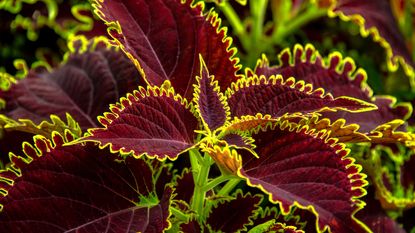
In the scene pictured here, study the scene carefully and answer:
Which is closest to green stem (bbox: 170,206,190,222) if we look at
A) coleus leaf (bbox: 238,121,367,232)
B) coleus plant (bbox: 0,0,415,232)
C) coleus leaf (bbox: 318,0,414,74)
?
coleus plant (bbox: 0,0,415,232)

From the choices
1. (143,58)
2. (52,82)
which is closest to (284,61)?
(143,58)

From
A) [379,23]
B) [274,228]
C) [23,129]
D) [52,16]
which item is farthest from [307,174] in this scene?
[52,16]

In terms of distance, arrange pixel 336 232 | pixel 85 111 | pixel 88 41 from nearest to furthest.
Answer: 1. pixel 336 232
2. pixel 85 111
3. pixel 88 41

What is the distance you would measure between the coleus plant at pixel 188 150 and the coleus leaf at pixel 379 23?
372mm

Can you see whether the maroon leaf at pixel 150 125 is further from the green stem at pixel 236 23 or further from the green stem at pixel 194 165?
the green stem at pixel 236 23

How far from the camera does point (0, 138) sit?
1.07 metres

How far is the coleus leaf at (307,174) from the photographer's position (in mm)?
687

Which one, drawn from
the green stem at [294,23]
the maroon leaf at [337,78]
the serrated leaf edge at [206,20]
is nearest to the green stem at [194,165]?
the serrated leaf edge at [206,20]

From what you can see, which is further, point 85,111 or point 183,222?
point 85,111

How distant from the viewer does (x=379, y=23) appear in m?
1.35

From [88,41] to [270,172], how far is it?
58 centimetres

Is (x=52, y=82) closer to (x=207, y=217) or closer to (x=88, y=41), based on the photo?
(x=88, y=41)

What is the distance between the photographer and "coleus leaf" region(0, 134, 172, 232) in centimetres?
76

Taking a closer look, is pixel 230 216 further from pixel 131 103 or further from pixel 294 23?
pixel 294 23
